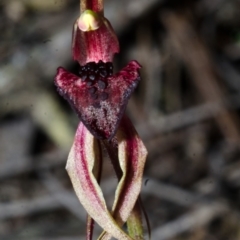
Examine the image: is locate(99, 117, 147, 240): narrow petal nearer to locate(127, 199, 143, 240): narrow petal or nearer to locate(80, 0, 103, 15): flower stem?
locate(127, 199, 143, 240): narrow petal

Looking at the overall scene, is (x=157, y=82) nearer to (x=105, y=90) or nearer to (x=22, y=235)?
(x=22, y=235)

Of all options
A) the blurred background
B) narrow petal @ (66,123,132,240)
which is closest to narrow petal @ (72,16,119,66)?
narrow petal @ (66,123,132,240)

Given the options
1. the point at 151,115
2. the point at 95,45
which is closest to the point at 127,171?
the point at 95,45

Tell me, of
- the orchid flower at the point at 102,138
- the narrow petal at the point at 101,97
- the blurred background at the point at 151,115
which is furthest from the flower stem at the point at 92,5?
the blurred background at the point at 151,115

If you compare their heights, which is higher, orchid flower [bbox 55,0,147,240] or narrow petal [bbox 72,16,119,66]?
narrow petal [bbox 72,16,119,66]

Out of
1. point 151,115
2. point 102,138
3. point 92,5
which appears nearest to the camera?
point 102,138

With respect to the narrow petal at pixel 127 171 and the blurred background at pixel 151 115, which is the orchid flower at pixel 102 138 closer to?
the narrow petal at pixel 127 171

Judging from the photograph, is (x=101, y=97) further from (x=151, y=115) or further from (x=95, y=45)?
(x=151, y=115)
